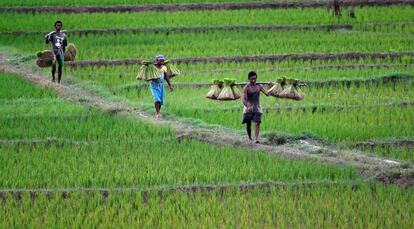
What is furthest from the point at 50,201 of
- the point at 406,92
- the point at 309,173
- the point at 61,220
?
the point at 406,92

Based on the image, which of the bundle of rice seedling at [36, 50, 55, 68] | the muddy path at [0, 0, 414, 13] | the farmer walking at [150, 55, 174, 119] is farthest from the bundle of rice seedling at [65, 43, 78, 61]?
the muddy path at [0, 0, 414, 13]

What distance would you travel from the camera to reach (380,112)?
454 inches

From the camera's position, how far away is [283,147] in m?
9.91

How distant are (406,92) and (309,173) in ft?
16.2

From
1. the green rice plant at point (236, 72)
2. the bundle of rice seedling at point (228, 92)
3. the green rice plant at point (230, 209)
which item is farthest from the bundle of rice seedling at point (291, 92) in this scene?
the green rice plant at point (236, 72)

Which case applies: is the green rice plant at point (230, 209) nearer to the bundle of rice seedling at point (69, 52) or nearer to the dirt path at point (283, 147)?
the dirt path at point (283, 147)

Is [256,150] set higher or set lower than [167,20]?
lower

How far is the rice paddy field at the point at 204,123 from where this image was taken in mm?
7488

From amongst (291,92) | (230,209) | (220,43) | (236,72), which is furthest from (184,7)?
(230,209)

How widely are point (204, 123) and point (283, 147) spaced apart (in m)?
1.58

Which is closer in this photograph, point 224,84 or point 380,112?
point 224,84

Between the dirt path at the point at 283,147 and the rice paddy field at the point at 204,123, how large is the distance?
12cm

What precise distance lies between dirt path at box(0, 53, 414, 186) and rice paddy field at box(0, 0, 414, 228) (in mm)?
118

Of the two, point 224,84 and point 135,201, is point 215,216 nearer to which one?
point 135,201
